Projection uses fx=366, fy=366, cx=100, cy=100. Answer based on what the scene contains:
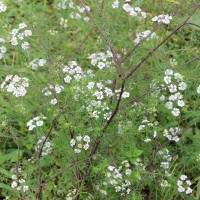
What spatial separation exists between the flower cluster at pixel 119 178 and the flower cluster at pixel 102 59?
102 cm

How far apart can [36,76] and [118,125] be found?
111cm

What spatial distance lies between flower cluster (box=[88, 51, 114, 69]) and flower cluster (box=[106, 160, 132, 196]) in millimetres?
1019

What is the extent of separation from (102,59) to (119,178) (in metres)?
1.26

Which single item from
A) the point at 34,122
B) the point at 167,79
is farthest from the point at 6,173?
the point at 167,79

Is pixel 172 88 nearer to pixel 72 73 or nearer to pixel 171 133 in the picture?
pixel 171 133

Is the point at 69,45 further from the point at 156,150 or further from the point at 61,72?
the point at 156,150

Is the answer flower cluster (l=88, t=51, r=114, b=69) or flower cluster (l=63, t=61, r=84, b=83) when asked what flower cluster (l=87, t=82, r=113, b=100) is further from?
flower cluster (l=88, t=51, r=114, b=69)

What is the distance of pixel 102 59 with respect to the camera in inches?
151

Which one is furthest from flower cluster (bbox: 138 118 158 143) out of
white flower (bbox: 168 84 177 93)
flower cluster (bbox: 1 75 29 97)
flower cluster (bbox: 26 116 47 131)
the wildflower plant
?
flower cluster (bbox: 1 75 29 97)

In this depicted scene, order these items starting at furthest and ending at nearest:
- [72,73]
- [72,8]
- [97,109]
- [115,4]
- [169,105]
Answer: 1. [72,8]
2. [115,4]
3. [72,73]
4. [169,105]
5. [97,109]

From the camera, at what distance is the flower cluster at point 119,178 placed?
3.29 meters

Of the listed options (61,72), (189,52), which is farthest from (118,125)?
(189,52)

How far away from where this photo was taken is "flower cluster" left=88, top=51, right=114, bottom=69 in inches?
149

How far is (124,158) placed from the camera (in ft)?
12.2
